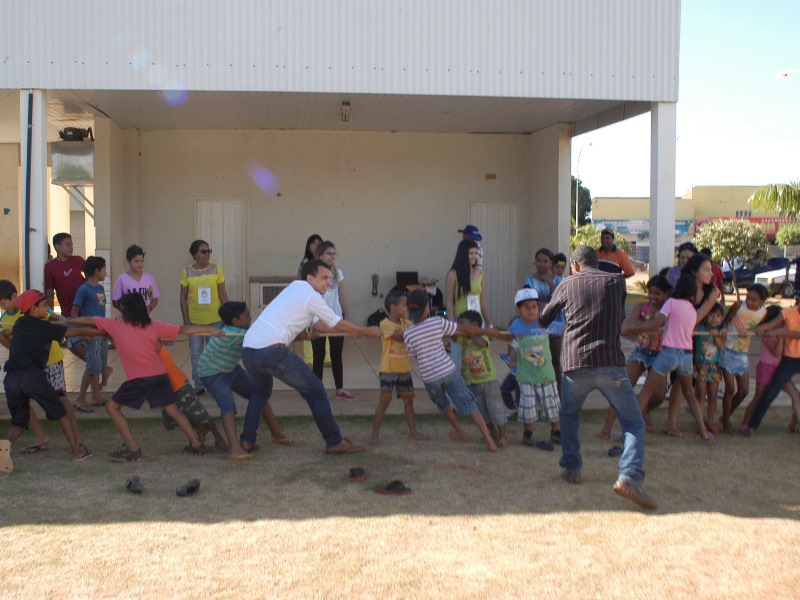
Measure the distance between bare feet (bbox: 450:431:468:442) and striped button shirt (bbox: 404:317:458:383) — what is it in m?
0.74

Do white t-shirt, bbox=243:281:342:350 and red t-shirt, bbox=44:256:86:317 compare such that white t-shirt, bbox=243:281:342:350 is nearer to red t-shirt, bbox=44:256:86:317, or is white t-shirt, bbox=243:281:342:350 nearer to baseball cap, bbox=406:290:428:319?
baseball cap, bbox=406:290:428:319

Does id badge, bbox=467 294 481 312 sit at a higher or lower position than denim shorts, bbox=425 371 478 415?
higher

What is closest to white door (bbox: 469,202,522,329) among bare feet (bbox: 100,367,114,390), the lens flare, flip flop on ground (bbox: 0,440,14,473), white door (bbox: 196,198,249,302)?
the lens flare

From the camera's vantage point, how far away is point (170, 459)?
688cm

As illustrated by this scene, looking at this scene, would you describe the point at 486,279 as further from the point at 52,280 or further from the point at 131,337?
the point at 131,337

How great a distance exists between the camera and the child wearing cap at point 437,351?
22.9 feet

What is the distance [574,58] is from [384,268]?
532 cm

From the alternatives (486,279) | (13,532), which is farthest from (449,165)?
(13,532)

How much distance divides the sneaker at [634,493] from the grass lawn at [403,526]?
86 millimetres

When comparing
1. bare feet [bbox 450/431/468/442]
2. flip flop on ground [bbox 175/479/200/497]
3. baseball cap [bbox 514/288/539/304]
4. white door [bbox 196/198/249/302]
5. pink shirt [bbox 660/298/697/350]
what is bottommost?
flip flop on ground [bbox 175/479/200/497]

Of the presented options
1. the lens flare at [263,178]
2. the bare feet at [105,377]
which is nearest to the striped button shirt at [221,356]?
the bare feet at [105,377]

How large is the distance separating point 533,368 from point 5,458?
4.31m

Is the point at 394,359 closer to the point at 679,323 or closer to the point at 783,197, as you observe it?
the point at 679,323

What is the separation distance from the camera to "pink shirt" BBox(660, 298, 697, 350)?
736 cm
